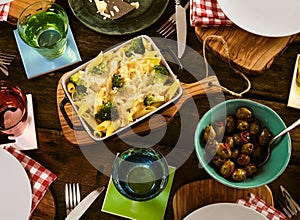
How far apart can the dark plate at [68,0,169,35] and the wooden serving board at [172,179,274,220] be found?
39 cm

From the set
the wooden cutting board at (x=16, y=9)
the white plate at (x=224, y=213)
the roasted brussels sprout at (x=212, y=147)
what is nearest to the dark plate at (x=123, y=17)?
the wooden cutting board at (x=16, y=9)

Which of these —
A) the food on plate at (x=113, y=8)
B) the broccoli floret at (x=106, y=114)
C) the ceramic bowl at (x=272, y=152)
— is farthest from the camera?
the food on plate at (x=113, y=8)

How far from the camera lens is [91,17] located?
1461 millimetres

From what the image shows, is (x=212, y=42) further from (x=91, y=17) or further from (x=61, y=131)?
(x=61, y=131)

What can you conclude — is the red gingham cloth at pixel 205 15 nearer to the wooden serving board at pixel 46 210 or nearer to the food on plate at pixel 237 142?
the food on plate at pixel 237 142

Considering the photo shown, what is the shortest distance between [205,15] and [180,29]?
0.22 feet

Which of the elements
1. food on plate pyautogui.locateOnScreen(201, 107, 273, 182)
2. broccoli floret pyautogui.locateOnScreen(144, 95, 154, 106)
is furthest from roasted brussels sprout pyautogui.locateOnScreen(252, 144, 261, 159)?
broccoli floret pyautogui.locateOnScreen(144, 95, 154, 106)

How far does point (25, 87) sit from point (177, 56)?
37cm

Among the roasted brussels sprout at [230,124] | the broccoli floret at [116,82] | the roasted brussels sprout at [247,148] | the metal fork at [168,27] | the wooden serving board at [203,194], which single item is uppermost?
the metal fork at [168,27]

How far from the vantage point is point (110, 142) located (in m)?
1.38

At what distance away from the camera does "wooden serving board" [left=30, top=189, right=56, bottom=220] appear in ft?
4.39

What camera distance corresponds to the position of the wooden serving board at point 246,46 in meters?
1.39

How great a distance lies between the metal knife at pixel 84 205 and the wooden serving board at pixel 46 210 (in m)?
0.04

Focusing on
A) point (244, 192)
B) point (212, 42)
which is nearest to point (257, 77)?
point (212, 42)
